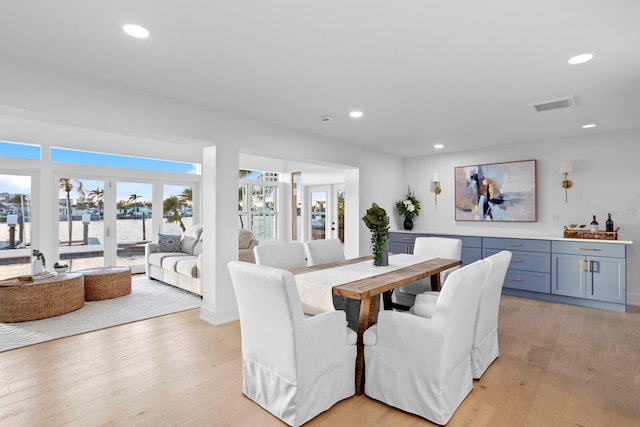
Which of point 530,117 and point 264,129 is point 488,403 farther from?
point 264,129

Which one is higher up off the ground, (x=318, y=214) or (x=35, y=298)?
(x=318, y=214)

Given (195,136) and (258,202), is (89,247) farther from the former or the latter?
(195,136)

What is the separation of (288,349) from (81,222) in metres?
5.58

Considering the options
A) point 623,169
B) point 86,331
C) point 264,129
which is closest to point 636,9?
point 264,129

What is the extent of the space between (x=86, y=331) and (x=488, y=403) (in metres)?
3.66

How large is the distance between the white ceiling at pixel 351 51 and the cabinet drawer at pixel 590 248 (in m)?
1.58

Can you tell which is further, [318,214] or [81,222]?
[318,214]

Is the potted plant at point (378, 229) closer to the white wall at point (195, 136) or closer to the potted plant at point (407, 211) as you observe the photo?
the white wall at point (195, 136)

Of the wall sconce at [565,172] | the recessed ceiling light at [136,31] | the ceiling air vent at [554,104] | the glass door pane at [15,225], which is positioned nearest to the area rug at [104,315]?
the glass door pane at [15,225]

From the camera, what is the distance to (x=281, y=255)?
3.19 metres

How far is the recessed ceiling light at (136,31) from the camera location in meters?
2.09

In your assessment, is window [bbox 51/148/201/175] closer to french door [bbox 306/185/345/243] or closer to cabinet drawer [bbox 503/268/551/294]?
french door [bbox 306/185/345/243]

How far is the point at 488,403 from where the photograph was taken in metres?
2.18

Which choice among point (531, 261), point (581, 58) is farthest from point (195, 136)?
point (531, 261)
